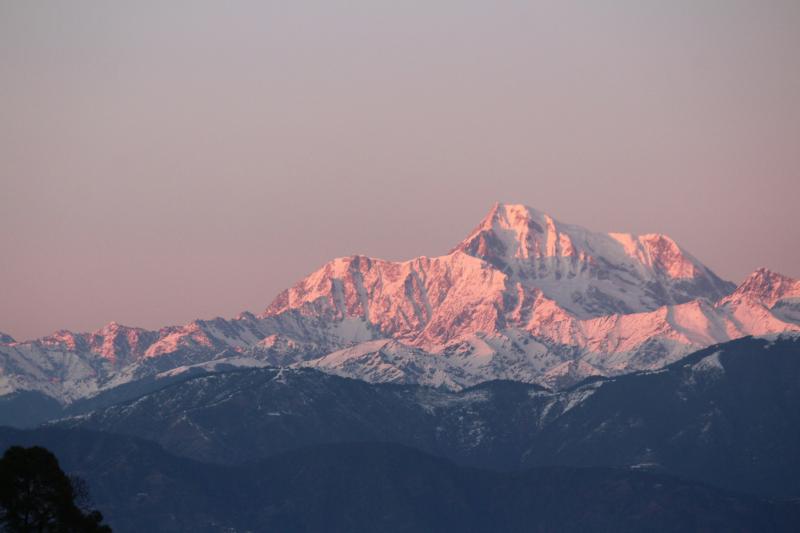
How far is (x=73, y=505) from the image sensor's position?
140250 millimetres

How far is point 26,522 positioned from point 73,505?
11.9ft

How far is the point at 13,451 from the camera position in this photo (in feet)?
462

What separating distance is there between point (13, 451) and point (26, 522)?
17.6ft

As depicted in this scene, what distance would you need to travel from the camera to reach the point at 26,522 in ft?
459

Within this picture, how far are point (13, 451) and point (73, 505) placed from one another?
19.9 ft
